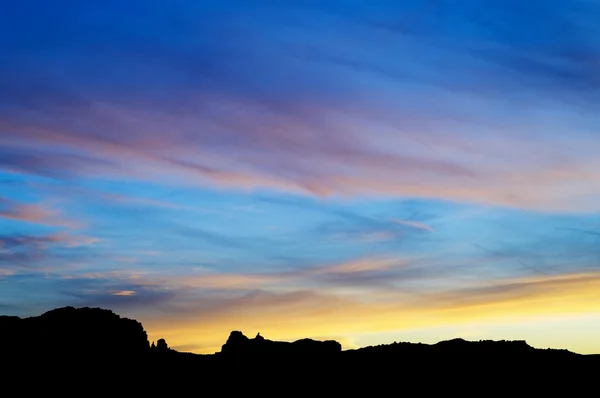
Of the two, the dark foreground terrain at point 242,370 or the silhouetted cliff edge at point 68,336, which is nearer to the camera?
the dark foreground terrain at point 242,370

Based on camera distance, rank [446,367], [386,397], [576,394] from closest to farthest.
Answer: [576,394], [386,397], [446,367]

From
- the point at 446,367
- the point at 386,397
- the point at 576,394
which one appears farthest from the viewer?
the point at 446,367

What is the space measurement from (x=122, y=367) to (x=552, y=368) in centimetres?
11221

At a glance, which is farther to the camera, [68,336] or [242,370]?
[242,370]

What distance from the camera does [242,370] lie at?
197500 mm

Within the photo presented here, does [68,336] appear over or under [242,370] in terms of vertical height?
over

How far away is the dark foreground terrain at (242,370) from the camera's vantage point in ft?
559

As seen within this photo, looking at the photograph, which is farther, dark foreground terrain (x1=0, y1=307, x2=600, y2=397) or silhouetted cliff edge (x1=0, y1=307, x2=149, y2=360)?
silhouetted cliff edge (x1=0, y1=307, x2=149, y2=360)

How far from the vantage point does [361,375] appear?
18875 centimetres

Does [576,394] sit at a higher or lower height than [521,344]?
lower

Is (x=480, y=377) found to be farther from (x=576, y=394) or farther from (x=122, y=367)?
(x=122, y=367)

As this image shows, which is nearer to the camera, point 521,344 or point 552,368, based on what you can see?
point 552,368

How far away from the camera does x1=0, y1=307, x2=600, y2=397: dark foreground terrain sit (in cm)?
17025

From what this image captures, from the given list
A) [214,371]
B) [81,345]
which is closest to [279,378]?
[214,371]
